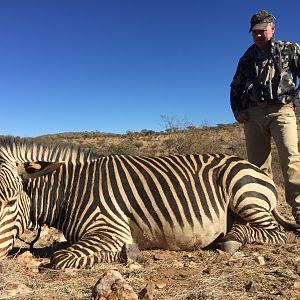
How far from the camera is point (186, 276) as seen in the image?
3182 mm

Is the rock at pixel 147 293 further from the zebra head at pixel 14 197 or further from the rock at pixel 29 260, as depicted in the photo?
the zebra head at pixel 14 197

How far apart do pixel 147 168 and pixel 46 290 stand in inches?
71.9

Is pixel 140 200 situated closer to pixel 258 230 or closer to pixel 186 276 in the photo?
pixel 186 276

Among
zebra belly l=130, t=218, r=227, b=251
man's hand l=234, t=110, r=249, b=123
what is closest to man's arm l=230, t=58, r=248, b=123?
man's hand l=234, t=110, r=249, b=123

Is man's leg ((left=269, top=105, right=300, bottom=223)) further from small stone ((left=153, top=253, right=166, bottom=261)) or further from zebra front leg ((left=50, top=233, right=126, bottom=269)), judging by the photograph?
zebra front leg ((left=50, top=233, right=126, bottom=269))

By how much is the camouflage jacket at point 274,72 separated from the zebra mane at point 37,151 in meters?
2.13

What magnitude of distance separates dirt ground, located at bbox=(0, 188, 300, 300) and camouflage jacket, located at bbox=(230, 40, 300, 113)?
188 centimetres

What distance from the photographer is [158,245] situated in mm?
A: 4133

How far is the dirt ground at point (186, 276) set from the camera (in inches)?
107

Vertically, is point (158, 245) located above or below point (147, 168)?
below

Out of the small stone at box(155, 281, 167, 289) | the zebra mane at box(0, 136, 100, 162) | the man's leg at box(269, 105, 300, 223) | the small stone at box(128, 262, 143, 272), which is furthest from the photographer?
the man's leg at box(269, 105, 300, 223)

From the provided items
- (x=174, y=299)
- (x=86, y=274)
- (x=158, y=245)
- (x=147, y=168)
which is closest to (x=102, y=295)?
(x=174, y=299)

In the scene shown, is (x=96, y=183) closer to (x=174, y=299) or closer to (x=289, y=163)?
(x=174, y=299)

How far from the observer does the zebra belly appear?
4.05m
